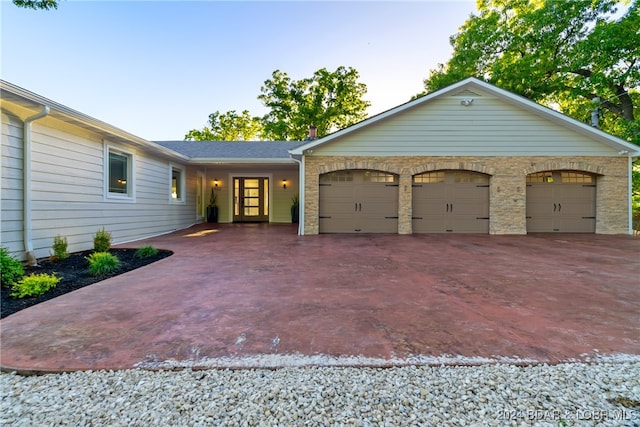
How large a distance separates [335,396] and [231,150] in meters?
11.4

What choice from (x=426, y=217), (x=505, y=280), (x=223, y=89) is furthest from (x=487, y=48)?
(x=505, y=280)

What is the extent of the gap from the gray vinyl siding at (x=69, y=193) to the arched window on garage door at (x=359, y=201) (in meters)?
5.17

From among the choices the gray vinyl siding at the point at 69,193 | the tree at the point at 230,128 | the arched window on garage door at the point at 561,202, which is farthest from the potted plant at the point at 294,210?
the tree at the point at 230,128

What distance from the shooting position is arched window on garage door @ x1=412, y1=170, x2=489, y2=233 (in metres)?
8.95

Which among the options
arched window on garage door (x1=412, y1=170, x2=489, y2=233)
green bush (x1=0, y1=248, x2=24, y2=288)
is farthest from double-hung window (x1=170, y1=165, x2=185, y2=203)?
arched window on garage door (x1=412, y1=170, x2=489, y2=233)

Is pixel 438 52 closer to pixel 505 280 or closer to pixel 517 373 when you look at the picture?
pixel 505 280

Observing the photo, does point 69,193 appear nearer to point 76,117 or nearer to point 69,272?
point 76,117

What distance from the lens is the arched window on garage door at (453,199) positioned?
352 inches

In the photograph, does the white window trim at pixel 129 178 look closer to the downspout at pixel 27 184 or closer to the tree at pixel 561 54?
the downspout at pixel 27 184

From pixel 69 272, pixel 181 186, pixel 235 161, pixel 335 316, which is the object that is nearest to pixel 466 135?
pixel 235 161

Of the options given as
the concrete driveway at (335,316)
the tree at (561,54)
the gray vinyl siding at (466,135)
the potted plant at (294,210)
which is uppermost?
the tree at (561,54)

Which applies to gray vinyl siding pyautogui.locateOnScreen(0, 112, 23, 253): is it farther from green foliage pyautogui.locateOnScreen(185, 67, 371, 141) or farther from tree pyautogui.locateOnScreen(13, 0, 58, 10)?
green foliage pyautogui.locateOnScreen(185, 67, 371, 141)

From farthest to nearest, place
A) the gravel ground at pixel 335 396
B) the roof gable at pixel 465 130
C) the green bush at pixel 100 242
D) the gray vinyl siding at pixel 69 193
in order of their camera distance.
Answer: the roof gable at pixel 465 130 < the green bush at pixel 100 242 < the gray vinyl siding at pixel 69 193 < the gravel ground at pixel 335 396

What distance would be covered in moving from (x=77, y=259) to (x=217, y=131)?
2482 cm
